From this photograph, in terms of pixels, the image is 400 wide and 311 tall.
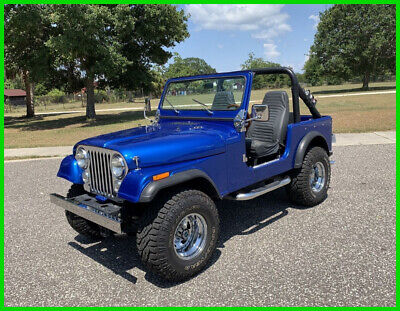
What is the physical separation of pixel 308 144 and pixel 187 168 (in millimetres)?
2148

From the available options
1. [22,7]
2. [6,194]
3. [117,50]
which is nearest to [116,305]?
[6,194]

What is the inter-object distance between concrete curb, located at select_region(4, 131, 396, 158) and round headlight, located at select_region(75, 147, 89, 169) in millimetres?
6230

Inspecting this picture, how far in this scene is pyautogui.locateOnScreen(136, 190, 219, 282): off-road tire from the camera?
2885 mm

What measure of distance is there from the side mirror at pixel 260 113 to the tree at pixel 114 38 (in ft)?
43.1

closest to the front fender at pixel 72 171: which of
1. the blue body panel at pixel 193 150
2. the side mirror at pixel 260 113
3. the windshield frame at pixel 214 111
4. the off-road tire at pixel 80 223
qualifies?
the blue body panel at pixel 193 150

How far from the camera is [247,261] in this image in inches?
134

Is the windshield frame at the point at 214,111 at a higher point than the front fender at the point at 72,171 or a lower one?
higher

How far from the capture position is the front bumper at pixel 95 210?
2.92 meters

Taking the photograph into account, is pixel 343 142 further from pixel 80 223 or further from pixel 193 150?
pixel 80 223

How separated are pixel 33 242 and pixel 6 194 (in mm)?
2497

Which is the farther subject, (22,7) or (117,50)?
(117,50)

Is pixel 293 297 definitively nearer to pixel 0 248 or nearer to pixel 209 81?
pixel 209 81

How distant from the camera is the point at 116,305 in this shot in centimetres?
283

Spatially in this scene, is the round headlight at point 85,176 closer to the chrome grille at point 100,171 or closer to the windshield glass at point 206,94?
the chrome grille at point 100,171
